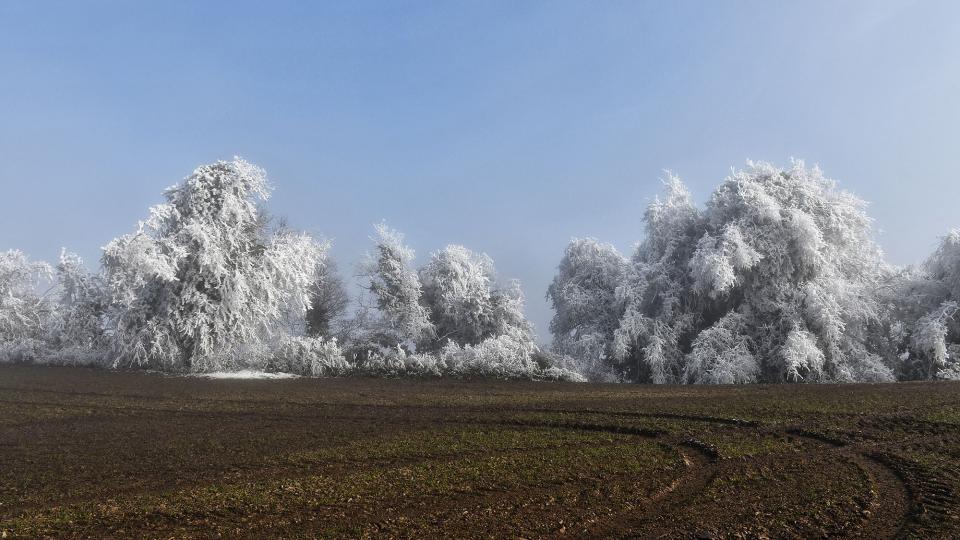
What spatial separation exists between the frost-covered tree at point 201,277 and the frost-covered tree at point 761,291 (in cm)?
1472

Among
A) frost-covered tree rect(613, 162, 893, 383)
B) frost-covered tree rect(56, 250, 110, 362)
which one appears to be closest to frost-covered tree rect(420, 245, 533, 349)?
frost-covered tree rect(613, 162, 893, 383)

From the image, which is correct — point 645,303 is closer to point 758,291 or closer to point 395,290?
point 758,291

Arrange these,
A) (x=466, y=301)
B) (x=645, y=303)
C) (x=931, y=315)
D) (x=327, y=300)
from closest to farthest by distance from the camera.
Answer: (x=931, y=315)
(x=645, y=303)
(x=466, y=301)
(x=327, y=300)

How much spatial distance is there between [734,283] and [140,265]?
22908 mm

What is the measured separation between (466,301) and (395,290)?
3.66 m

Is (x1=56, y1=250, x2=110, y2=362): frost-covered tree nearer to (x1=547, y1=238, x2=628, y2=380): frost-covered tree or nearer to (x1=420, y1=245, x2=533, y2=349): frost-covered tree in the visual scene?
(x1=420, y1=245, x2=533, y2=349): frost-covered tree

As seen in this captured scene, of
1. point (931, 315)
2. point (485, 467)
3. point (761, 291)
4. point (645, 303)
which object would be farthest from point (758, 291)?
point (485, 467)

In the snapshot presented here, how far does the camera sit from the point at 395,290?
31.1 meters

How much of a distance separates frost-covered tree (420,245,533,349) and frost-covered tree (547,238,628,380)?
7.81 feet

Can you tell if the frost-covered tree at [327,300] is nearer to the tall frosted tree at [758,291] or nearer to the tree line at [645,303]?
the tree line at [645,303]

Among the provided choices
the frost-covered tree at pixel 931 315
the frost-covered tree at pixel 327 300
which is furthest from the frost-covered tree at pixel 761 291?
the frost-covered tree at pixel 327 300

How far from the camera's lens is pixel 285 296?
26.0 m

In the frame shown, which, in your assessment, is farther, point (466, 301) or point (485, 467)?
point (466, 301)

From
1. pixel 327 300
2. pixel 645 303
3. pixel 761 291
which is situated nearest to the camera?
pixel 761 291
